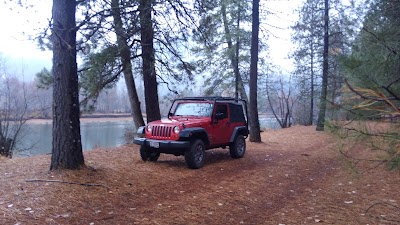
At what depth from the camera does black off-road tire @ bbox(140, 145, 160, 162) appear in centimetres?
885

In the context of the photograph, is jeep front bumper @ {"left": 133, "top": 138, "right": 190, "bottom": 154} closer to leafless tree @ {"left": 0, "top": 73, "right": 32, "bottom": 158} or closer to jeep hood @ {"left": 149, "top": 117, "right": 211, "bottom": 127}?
jeep hood @ {"left": 149, "top": 117, "right": 211, "bottom": 127}

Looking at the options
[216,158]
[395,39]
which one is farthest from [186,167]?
[395,39]

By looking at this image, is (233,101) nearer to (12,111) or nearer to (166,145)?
(166,145)

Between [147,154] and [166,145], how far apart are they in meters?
1.21

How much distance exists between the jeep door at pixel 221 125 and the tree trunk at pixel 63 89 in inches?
150

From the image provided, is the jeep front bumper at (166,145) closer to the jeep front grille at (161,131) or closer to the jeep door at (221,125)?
the jeep front grille at (161,131)

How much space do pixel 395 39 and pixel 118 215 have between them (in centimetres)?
475

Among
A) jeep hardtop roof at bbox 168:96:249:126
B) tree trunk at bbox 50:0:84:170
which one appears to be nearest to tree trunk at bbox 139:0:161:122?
jeep hardtop roof at bbox 168:96:249:126

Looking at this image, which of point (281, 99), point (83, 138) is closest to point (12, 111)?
point (83, 138)

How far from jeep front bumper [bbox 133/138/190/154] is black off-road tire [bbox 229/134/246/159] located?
229 cm

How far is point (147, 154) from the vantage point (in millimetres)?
9023

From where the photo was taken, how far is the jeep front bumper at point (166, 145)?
7978mm

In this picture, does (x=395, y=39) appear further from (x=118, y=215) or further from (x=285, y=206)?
(x=118, y=215)

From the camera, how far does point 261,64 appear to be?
82.9 feet
